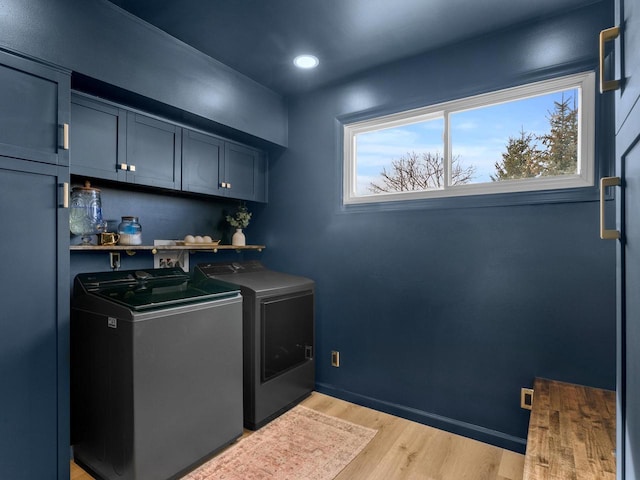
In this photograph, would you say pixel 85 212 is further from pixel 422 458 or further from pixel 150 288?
pixel 422 458

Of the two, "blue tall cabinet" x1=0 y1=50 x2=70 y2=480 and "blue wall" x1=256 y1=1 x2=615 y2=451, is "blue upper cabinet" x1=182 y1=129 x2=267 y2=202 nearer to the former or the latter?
"blue wall" x1=256 y1=1 x2=615 y2=451

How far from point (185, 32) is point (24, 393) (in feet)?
7.08

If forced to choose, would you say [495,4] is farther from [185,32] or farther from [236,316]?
[236,316]

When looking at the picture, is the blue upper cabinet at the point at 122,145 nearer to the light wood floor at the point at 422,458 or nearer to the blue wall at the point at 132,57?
the blue wall at the point at 132,57

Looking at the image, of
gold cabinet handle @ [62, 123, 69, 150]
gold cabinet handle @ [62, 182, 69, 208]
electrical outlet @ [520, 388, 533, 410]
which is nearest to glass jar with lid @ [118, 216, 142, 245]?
gold cabinet handle @ [62, 182, 69, 208]

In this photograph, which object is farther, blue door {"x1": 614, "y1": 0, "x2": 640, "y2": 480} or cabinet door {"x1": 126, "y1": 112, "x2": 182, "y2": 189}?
cabinet door {"x1": 126, "y1": 112, "x2": 182, "y2": 189}

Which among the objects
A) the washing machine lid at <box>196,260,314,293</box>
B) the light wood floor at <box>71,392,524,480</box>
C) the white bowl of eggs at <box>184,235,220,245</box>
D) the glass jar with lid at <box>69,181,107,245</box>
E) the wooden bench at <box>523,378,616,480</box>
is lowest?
the light wood floor at <box>71,392,524,480</box>

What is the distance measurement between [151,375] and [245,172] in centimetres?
189

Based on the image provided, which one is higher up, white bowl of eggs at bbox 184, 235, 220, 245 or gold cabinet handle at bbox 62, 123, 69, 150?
gold cabinet handle at bbox 62, 123, 69, 150

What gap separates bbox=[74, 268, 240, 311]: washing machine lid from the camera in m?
1.87

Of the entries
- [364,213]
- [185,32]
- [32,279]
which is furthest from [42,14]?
[364,213]

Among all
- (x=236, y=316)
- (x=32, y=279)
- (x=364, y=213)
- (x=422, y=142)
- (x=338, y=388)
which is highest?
(x=422, y=142)

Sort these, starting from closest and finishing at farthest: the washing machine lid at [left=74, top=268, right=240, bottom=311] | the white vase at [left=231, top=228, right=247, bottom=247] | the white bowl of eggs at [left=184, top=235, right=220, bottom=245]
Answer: the washing machine lid at [left=74, top=268, right=240, bottom=311], the white bowl of eggs at [left=184, top=235, right=220, bottom=245], the white vase at [left=231, top=228, right=247, bottom=247]

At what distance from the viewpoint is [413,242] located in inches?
102
